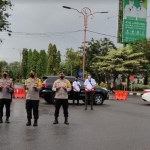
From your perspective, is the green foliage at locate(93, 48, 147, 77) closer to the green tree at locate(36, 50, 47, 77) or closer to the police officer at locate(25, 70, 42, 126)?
the police officer at locate(25, 70, 42, 126)

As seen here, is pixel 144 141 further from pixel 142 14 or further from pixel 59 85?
pixel 142 14

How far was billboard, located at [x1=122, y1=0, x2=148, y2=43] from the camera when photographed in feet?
159

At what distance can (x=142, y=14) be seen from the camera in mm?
52562

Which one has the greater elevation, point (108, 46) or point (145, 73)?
point (108, 46)

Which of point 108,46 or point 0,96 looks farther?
point 108,46

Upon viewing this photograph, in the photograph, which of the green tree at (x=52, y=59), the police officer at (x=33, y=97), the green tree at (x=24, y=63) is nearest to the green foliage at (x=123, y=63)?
the green tree at (x=52, y=59)

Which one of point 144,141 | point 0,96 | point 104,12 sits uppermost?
point 104,12

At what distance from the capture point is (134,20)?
49625mm

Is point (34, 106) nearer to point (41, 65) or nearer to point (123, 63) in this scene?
point (123, 63)

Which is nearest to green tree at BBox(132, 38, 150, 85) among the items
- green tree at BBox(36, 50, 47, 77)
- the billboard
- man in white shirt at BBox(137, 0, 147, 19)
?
the billboard

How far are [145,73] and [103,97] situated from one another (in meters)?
32.9

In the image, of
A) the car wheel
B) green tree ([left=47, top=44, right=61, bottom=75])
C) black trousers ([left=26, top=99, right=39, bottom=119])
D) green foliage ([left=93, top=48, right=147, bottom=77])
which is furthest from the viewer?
green tree ([left=47, top=44, right=61, bottom=75])

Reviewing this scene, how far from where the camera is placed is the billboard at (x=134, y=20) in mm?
48406

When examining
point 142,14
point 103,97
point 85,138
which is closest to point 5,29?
point 103,97
